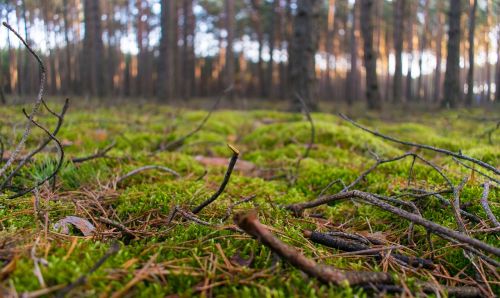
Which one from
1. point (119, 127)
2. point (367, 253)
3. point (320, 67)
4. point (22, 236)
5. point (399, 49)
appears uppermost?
point (320, 67)

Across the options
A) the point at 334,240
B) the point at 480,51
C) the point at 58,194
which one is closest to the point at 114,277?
the point at 334,240

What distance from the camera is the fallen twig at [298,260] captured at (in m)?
1.03

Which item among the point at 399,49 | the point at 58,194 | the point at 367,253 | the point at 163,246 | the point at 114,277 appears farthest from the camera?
the point at 399,49

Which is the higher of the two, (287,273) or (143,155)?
(143,155)

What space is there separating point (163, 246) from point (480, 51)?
48717 mm

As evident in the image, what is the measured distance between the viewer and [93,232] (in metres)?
1.54

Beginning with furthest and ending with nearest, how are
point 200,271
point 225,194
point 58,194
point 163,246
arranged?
point 225,194 → point 58,194 → point 163,246 → point 200,271

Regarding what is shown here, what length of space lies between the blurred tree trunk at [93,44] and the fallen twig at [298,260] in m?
13.4

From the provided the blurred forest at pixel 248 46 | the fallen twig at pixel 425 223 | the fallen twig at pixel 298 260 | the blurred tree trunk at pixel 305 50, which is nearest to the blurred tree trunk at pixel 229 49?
the blurred forest at pixel 248 46

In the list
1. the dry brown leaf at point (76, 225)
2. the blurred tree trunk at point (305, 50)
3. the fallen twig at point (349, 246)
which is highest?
the blurred tree trunk at point (305, 50)

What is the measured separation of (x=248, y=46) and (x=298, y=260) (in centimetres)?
4005

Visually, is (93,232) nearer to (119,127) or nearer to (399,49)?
(119,127)

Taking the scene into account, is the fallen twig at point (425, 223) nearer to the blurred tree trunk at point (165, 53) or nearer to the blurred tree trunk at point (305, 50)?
the blurred tree trunk at point (305, 50)

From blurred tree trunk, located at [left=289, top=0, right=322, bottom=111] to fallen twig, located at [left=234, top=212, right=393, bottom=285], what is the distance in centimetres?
774
